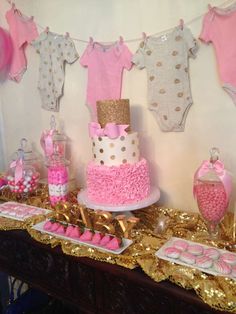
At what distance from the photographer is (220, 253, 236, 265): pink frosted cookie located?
2.47 ft

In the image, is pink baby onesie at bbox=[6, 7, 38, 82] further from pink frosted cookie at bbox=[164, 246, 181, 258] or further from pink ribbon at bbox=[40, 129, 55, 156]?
pink frosted cookie at bbox=[164, 246, 181, 258]

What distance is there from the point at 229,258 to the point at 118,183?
16.3 inches

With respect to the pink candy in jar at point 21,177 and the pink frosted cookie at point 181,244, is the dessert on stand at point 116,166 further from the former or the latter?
the pink candy in jar at point 21,177

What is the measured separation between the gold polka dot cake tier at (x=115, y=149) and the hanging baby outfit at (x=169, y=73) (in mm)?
190

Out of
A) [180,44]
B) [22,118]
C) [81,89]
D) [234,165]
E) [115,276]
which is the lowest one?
[115,276]

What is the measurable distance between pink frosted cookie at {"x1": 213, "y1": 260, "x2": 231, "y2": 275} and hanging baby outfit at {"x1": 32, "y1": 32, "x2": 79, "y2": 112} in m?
1.05

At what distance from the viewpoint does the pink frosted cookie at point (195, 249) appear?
80 centimetres

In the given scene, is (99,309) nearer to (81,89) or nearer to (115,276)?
(115,276)

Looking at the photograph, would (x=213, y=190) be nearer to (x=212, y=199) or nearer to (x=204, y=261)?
(x=212, y=199)

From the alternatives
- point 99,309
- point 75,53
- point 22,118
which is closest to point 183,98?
point 75,53

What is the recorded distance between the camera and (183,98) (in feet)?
3.59

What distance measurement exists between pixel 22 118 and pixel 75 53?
55 centimetres

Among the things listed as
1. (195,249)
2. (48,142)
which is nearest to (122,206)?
(195,249)

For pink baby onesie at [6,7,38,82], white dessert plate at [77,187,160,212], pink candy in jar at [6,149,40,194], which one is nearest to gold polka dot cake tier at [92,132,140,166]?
white dessert plate at [77,187,160,212]
